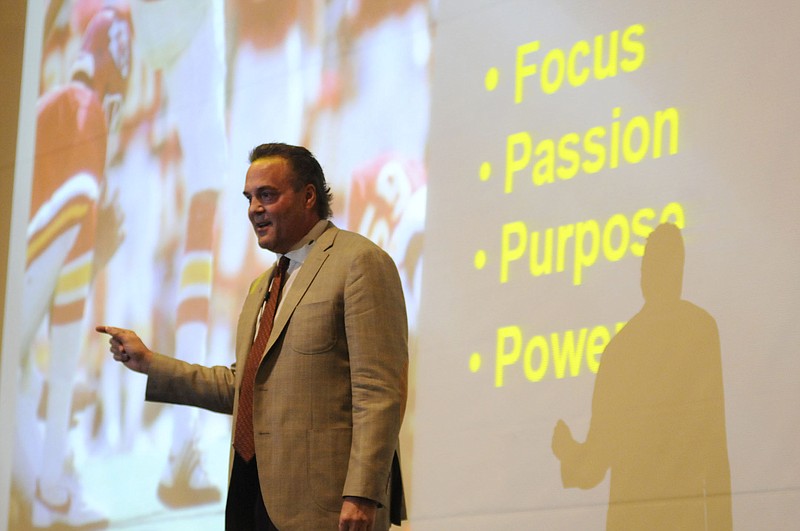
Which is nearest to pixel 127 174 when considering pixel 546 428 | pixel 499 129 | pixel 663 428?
pixel 499 129

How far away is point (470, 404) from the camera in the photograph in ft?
10.5

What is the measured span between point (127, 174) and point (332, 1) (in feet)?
3.74

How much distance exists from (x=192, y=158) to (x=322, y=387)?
6.77 ft

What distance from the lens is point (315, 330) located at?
2391 mm

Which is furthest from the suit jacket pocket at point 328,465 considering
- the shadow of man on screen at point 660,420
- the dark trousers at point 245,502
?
the shadow of man on screen at point 660,420

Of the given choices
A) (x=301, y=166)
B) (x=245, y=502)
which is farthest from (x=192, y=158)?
(x=245, y=502)

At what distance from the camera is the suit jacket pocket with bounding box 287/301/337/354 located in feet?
7.82

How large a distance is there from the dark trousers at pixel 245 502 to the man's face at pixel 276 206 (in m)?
0.48

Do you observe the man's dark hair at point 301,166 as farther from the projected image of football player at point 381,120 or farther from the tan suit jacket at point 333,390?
the projected image of football player at point 381,120

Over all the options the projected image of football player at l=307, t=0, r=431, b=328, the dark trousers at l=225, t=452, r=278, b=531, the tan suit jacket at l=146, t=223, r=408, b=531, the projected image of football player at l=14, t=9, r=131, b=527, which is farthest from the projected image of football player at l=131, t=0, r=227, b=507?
the tan suit jacket at l=146, t=223, r=408, b=531

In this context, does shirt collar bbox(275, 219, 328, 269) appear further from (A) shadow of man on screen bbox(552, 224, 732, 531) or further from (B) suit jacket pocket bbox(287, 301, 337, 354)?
(A) shadow of man on screen bbox(552, 224, 732, 531)

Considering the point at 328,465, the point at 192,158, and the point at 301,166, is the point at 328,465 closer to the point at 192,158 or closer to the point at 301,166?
the point at 301,166

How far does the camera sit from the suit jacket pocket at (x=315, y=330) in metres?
2.38

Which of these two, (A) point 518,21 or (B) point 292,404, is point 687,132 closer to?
(A) point 518,21
